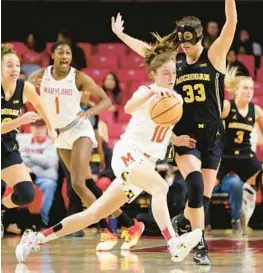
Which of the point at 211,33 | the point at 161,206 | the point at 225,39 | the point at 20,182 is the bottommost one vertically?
the point at 161,206

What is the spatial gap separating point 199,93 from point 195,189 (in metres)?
0.82

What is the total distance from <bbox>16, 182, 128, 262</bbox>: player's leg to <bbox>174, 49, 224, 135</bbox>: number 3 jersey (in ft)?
2.60

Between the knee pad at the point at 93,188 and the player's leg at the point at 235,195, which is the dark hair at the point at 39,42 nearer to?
the player's leg at the point at 235,195

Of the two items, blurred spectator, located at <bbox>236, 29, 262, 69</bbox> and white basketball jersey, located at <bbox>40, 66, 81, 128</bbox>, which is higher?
blurred spectator, located at <bbox>236, 29, 262, 69</bbox>

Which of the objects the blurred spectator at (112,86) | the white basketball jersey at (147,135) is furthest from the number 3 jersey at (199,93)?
the blurred spectator at (112,86)

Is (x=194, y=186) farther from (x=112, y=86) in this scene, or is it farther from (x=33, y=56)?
(x=33, y=56)

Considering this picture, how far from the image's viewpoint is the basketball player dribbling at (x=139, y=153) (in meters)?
6.27

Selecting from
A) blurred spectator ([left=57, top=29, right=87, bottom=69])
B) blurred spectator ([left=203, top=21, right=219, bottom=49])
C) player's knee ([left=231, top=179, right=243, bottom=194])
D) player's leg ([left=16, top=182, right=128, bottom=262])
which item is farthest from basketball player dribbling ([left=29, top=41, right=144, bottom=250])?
blurred spectator ([left=203, top=21, right=219, bottom=49])

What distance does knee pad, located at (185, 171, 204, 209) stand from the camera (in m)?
6.58

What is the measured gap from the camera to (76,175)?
849 cm

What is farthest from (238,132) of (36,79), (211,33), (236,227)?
(211,33)

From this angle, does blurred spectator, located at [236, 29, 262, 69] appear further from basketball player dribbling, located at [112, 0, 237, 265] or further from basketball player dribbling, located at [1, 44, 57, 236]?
basketball player dribbling, located at [112, 0, 237, 265]

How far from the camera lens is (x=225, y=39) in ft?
22.1

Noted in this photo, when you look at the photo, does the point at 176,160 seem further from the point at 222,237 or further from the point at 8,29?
the point at 8,29
